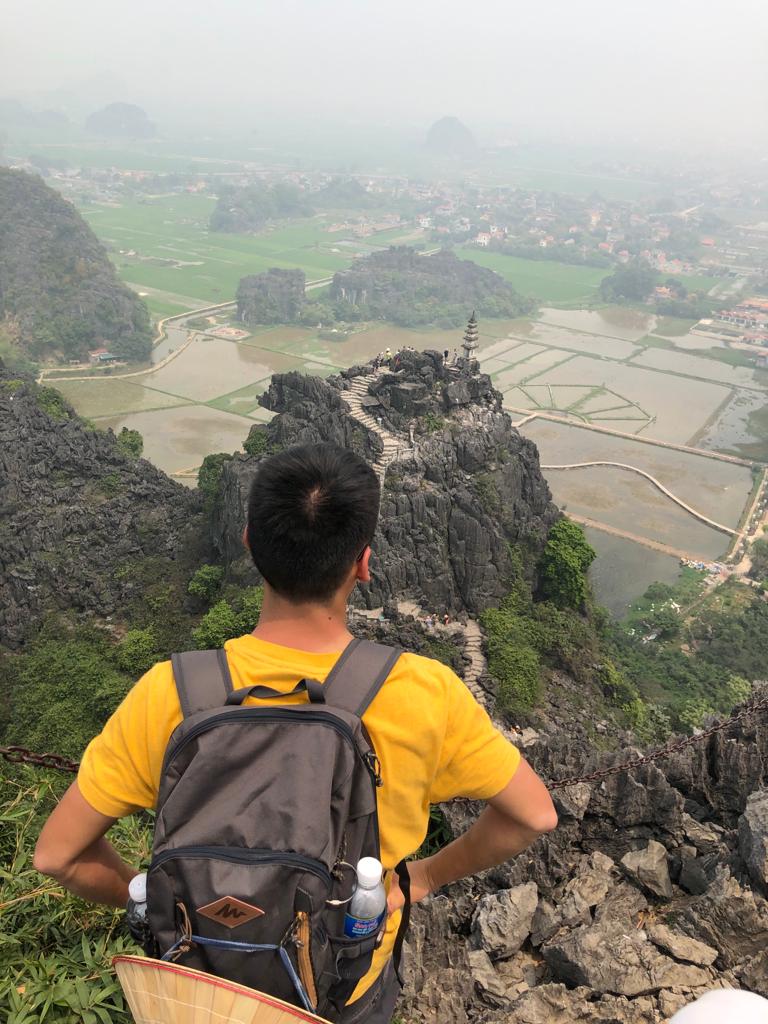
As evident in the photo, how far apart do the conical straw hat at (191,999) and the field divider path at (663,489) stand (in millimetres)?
43207

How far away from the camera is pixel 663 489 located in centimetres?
4531

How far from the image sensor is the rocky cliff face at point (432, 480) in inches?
942

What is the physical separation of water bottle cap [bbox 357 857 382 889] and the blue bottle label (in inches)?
5.3

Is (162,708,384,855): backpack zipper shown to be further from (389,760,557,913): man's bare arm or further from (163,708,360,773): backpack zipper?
(389,760,557,913): man's bare arm

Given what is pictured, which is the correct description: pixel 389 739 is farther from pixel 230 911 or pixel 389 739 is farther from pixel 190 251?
pixel 190 251

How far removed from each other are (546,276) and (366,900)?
11653cm

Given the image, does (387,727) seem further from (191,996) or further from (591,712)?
(591,712)

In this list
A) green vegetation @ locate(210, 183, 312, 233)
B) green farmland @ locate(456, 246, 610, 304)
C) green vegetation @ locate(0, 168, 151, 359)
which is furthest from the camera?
green vegetation @ locate(210, 183, 312, 233)

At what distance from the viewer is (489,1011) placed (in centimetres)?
543

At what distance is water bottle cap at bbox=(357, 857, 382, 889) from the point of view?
257 centimetres

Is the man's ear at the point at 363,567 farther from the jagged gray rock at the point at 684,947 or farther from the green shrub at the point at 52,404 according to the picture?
the green shrub at the point at 52,404

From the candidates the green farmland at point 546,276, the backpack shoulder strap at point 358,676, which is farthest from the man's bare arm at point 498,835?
the green farmland at point 546,276

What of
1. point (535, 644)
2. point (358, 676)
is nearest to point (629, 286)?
point (535, 644)

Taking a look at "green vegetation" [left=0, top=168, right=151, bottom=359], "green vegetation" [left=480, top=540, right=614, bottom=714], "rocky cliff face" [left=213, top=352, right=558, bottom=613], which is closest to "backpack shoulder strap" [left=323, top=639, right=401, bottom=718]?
"green vegetation" [left=480, top=540, right=614, bottom=714]
